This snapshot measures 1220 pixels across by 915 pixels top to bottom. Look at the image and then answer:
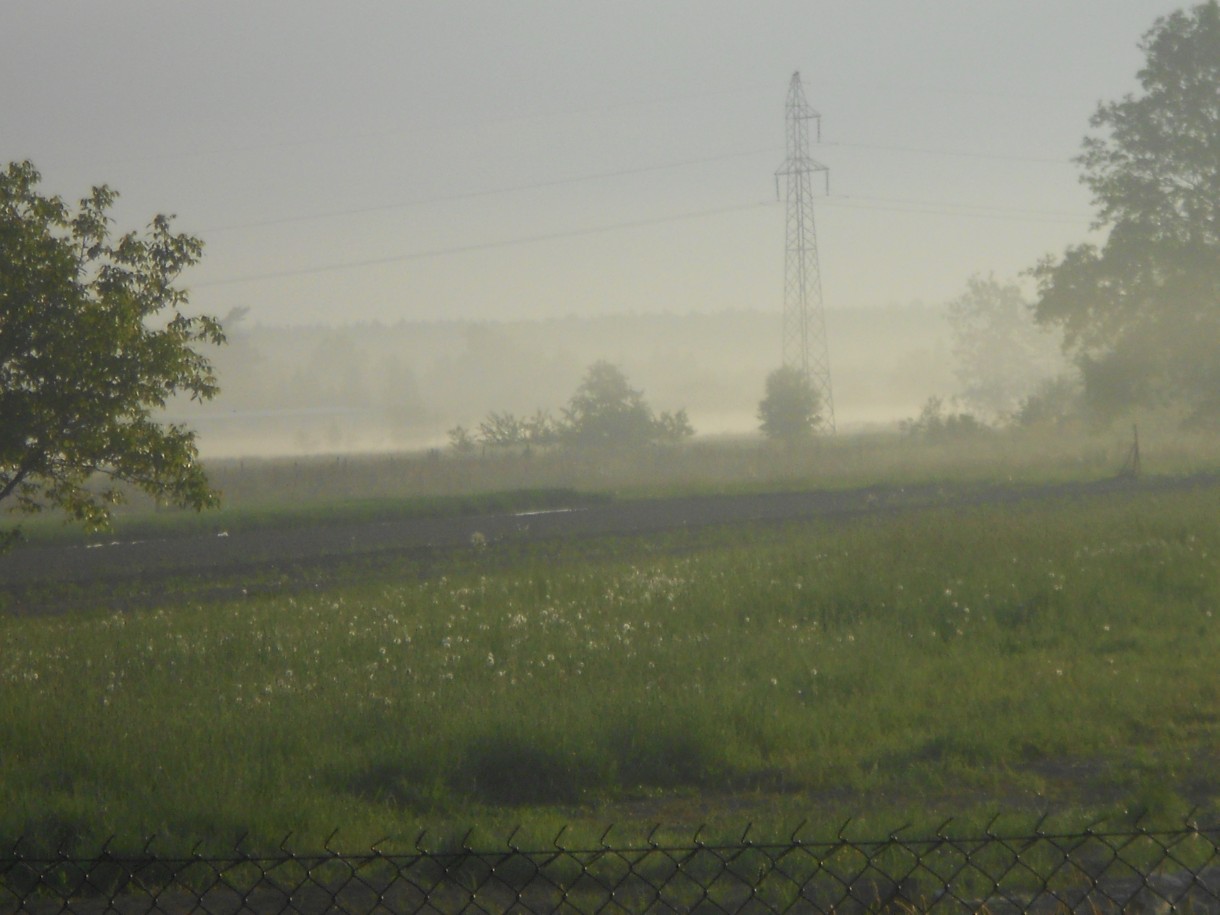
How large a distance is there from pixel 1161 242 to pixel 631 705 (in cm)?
4303

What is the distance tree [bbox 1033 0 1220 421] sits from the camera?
4644 cm

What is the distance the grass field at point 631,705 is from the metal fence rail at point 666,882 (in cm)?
57

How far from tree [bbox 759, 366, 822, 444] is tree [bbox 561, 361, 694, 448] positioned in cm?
623

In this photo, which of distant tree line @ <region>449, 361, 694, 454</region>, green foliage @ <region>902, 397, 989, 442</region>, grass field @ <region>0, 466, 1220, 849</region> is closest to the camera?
grass field @ <region>0, 466, 1220, 849</region>

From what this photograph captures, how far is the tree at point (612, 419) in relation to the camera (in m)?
68.5

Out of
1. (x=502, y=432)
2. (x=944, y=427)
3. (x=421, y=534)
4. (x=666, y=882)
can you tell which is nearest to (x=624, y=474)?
(x=502, y=432)

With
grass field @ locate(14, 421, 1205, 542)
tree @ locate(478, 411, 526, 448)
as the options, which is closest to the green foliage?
grass field @ locate(14, 421, 1205, 542)

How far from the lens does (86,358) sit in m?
15.4

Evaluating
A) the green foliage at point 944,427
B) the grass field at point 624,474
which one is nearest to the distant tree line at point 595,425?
the grass field at point 624,474

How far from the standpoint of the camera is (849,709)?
10805mm

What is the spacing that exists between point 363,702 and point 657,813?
3.32 m

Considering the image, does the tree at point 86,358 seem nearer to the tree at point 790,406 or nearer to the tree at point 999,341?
the tree at point 790,406

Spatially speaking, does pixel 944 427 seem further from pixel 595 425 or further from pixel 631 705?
pixel 631 705

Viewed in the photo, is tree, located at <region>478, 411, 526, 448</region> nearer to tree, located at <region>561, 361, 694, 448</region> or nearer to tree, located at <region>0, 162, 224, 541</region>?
tree, located at <region>561, 361, 694, 448</region>
